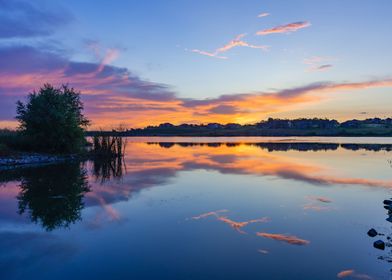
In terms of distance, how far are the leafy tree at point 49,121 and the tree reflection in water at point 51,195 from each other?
6805 millimetres

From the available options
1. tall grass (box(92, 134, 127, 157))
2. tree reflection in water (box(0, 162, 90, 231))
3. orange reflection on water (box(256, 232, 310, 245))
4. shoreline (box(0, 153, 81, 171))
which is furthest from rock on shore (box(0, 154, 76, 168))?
orange reflection on water (box(256, 232, 310, 245))

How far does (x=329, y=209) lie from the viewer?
32.4ft

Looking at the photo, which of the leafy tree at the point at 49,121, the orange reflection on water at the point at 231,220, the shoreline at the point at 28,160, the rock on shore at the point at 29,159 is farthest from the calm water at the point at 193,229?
the leafy tree at the point at 49,121

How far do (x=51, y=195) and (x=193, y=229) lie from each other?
6.48m

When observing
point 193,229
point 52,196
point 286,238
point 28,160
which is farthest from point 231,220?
point 28,160

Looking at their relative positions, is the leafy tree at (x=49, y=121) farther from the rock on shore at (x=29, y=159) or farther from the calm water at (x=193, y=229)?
the calm water at (x=193, y=229)

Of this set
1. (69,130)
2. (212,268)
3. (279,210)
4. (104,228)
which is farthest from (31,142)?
(212,268)

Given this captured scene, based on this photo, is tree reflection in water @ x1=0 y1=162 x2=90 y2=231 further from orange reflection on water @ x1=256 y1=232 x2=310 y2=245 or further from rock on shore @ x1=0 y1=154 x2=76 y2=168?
orange reflection on water @ x1=256 y1=232 x2=310 y2=245

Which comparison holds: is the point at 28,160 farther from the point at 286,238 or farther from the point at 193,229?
the point at 286,238

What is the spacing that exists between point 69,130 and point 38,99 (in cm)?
317

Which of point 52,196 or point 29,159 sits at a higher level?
point 29,159

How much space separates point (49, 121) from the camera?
2462 cm

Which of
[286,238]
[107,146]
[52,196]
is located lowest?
[286,238]

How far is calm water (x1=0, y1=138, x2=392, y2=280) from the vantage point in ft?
19.0
